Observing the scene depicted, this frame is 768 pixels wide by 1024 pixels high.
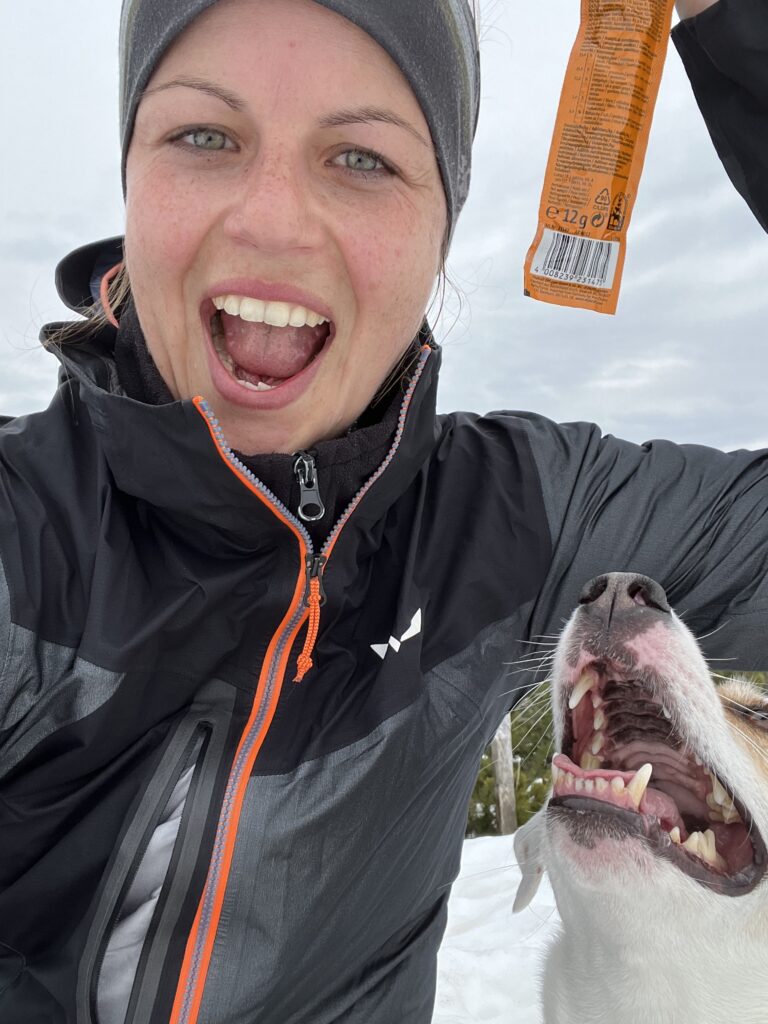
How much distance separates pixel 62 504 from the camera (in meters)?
1.97

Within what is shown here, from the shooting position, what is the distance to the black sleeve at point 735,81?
2.09 m

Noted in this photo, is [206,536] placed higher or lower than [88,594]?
higher

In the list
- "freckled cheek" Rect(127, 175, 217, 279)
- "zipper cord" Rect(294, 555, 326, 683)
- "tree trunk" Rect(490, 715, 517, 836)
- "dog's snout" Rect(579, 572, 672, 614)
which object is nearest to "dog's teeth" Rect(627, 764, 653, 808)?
"dog's snout" Rect(579, 572, 672, 614)

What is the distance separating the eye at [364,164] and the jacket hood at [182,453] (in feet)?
1.66

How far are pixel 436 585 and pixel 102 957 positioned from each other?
1.23 meters

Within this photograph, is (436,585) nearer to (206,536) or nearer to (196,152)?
(206,536)

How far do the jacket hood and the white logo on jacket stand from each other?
315 mm

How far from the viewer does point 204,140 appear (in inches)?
77.3

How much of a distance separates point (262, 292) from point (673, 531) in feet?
4.45

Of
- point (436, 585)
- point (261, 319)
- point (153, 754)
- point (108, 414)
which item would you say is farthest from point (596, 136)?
point (153, 754)

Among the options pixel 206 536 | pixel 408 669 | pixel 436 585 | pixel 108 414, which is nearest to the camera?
pixel 108 414

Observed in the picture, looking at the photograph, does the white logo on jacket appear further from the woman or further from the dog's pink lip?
the dog's pink lip

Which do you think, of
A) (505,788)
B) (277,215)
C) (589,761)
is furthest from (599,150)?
(505,788)

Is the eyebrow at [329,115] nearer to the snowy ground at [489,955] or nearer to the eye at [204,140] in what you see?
the eye at [204,140]
